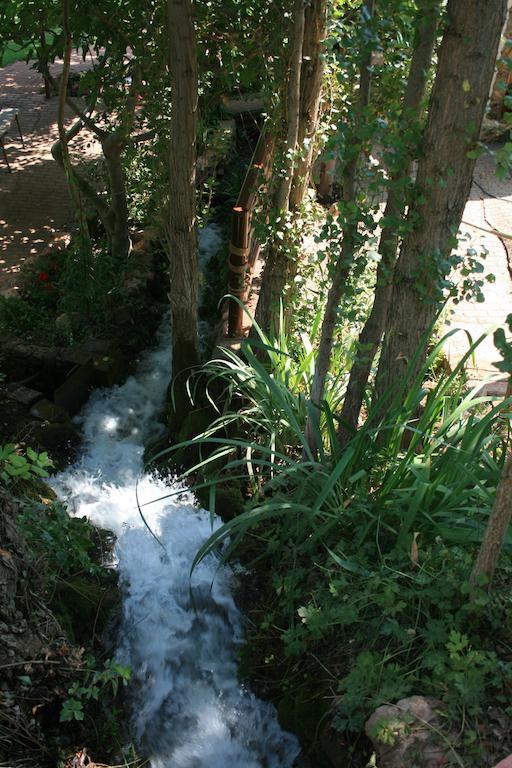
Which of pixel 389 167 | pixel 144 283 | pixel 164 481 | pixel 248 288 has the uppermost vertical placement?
pixel 389 167

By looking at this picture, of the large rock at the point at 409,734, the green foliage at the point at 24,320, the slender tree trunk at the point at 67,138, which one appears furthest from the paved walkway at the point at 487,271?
the green foliage at the point at 24,320

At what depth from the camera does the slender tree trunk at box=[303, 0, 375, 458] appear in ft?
9.31

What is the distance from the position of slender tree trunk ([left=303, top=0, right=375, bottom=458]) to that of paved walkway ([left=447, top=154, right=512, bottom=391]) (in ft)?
2.91

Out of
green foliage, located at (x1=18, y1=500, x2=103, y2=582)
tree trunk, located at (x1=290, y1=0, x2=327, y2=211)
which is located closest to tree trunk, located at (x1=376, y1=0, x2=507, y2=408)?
tree trunk, located at (x1=290, y1=0, x2=327, y2=211)

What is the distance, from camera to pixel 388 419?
3.29m

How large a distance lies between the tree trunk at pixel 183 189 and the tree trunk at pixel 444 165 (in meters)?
1.73

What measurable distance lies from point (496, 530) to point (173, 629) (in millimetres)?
2062

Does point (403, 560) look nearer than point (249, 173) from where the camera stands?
Yes

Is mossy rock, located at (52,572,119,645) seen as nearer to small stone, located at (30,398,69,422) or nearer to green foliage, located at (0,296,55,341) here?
small stone, located at (30,398,69,422)

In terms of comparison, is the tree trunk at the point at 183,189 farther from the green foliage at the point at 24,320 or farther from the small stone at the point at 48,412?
the green foliage at the point at 24,320

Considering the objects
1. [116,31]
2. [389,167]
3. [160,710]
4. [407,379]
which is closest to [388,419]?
[407,379]

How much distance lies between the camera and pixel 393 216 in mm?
2914

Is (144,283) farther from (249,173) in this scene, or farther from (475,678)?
(475,678)

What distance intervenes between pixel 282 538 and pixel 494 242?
457 cm
